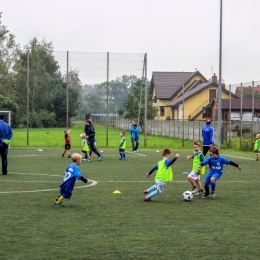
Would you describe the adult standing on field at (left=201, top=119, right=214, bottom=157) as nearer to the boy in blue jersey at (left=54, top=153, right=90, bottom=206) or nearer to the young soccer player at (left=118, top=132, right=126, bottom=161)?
the young soccer player at (left=118, top=132, right=126, bottom=161)

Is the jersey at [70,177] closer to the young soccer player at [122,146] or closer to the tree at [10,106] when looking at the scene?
the young soccer player at [122,146]

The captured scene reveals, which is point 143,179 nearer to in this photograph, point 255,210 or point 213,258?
point 255,210

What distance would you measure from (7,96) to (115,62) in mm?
20902

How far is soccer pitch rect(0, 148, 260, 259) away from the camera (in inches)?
377

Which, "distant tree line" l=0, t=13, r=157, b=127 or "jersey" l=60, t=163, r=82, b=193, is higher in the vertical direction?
"distant tree line" l=0, t=13, r=157, b=127

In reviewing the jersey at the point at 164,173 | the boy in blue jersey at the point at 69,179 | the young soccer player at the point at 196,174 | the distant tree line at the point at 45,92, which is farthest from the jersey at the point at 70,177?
the distant tree line at the point at 45,92

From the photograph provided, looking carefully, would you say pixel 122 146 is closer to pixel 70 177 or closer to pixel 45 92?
pixel 70 177

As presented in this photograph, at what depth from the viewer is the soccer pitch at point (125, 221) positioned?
9586 mm

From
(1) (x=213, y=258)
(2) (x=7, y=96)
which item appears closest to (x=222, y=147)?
(2) (x=7, y=96)

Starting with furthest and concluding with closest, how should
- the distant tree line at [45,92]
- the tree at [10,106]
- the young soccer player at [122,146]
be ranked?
the tree at [10,106]
the distant tree line at [45,92]
the young soccer player at [122,146]

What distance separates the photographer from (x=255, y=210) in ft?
46.4

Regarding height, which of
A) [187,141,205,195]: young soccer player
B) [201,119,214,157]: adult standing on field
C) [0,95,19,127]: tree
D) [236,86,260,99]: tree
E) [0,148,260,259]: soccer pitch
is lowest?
[0,148,260,259]: soccer pitch

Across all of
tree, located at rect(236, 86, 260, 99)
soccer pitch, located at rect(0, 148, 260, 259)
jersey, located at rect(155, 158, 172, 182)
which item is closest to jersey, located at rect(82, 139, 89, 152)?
soccer pitch, located at rect(0, 148, 260, 259)

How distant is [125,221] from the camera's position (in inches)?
490
